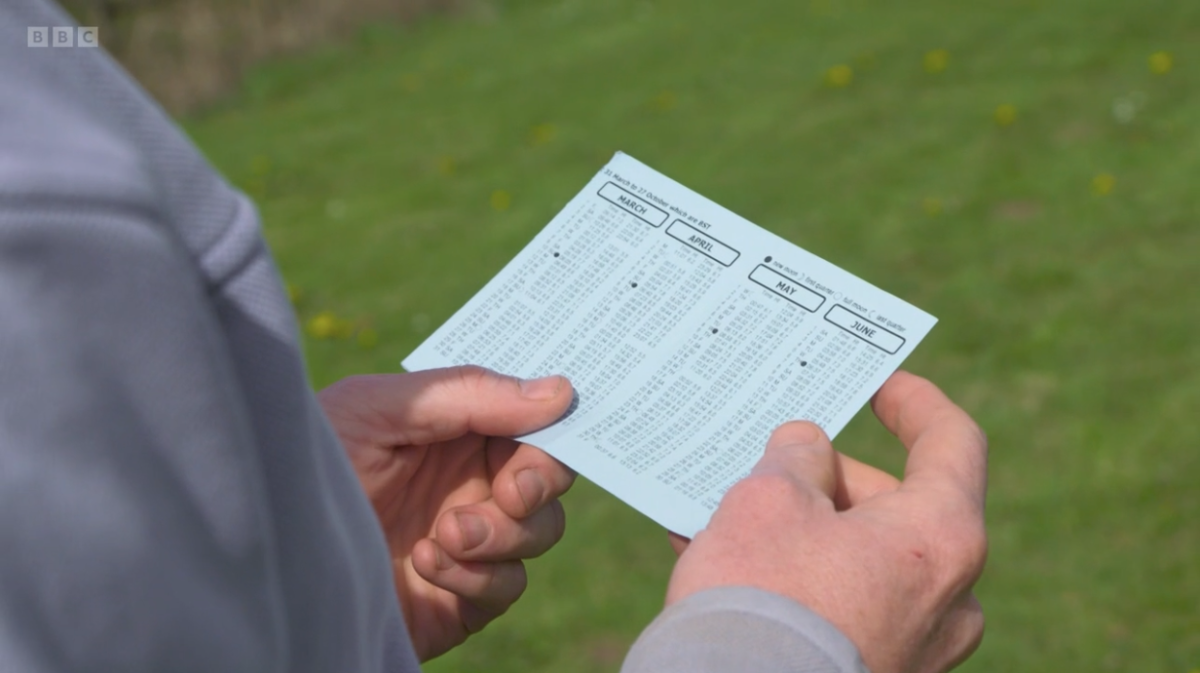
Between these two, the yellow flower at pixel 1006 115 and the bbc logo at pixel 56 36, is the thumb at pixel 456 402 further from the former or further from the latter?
the yellow flower at pixel 1006 115

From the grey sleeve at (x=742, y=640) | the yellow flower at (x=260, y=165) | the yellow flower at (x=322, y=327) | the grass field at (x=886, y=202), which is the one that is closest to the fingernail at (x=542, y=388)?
the grey sleeve at (x=742, y=640)

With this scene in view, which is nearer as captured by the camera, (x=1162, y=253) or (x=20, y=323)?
(x=20, y=323)

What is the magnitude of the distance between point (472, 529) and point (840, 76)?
398 cm

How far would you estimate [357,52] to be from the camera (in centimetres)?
685

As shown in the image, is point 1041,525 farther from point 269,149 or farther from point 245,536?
point 269,149

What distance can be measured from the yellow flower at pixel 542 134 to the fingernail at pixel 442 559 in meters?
3.68

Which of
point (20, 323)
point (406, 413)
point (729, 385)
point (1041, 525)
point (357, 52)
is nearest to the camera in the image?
point (20, 323)

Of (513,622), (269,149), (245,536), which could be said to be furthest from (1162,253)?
(269,149)

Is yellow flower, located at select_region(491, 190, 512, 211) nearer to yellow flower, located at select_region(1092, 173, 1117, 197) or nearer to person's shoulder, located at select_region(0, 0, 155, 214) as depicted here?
yellow flower, located at select_region(1092, 173, 1117, 197)

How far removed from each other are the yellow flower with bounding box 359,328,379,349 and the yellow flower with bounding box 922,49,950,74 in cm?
253

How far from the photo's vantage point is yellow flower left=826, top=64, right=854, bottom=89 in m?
4.94

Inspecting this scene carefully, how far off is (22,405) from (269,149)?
210 inches

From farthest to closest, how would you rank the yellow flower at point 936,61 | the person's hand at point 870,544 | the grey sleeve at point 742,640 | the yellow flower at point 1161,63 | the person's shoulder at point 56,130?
the yellow flower at point 936,61
the yellow flower at point 1161,63
the person's hand at point 870,544
the grey sleeve at point 742,640
the person's shoulder at point 56,130

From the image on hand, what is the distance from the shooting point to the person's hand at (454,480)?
51.6 inches
